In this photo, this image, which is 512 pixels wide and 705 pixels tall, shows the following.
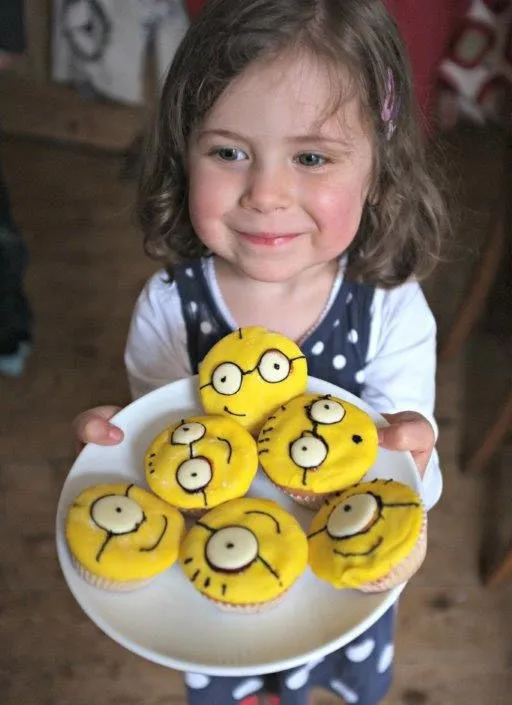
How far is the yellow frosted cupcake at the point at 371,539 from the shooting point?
0.62m

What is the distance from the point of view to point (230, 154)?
2.51ft

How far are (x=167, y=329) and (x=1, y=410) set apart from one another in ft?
2.56

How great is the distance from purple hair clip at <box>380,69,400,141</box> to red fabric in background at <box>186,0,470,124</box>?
45cm

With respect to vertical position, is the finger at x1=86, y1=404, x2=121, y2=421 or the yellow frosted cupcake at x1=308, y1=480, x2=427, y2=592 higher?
the yellow frosted cupcake at x1=308, y1=480, x2=427, y2=592

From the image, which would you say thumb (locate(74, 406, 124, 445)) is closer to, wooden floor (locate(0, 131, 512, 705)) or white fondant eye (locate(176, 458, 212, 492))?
white fondant eye (locate(176, 458, 212, 492))

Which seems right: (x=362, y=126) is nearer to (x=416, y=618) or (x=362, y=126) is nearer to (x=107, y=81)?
(x=416, y=618)

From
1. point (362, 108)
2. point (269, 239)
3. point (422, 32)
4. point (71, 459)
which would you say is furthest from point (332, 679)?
point (422, 32)

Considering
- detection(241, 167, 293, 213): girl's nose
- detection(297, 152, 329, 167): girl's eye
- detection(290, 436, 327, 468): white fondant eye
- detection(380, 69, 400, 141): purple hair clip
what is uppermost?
detection(380, 69, 400, 141): purple hair clip

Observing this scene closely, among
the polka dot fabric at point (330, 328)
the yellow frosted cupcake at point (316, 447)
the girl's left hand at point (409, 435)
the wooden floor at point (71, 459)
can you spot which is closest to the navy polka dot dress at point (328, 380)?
the polka dot fabric at point (330, 328)

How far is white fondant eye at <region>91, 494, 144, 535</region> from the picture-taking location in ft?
2.17

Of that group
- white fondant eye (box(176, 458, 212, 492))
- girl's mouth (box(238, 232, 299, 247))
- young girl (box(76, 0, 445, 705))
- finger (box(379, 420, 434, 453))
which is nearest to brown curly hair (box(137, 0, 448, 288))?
young girl (box(76, 0, 445, 705))

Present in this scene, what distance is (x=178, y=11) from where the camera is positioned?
1.85 metres

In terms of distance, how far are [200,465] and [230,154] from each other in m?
0.30

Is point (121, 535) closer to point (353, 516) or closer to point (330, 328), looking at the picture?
point (353, 516)
